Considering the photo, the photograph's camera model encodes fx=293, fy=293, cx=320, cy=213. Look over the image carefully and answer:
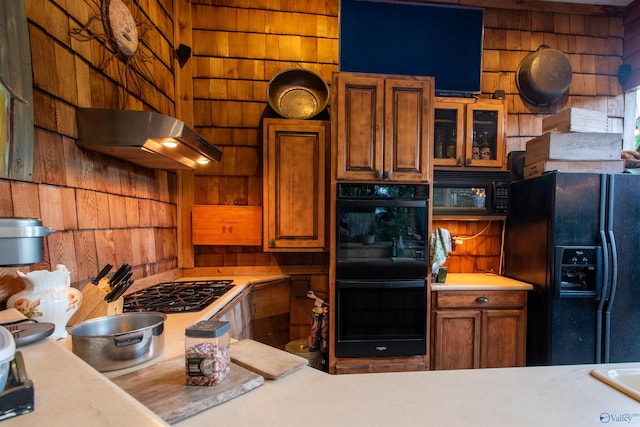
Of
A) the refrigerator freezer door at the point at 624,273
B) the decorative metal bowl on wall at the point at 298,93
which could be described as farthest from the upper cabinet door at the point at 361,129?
the refrigerator freezer door at the point at 624,273

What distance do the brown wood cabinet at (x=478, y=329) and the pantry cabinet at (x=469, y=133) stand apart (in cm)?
104

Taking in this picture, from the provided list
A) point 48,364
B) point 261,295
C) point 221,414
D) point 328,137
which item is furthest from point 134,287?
point 328,137

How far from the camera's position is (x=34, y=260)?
2.65 feet

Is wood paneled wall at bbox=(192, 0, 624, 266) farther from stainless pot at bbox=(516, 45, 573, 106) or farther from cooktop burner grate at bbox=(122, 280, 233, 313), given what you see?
cooktop burner grate at bbox=(122, 280, 233, 313)

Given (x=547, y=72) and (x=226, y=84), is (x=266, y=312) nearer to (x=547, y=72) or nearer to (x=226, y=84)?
(x=226, y=84)

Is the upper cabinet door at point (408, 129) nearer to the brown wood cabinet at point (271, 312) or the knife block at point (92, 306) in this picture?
the brown wood cabinet at point (271, 312)

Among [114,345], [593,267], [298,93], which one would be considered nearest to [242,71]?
[298,93]

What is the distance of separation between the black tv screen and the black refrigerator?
1151 millimetres

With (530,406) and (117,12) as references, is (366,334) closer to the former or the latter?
(530,406)

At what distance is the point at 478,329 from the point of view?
83.9 inches

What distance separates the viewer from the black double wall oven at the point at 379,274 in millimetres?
2037

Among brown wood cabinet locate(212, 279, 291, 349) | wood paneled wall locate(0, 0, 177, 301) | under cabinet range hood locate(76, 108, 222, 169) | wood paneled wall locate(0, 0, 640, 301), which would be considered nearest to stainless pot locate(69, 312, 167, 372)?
wood paneled wall locate(0, 0, 177, 301)

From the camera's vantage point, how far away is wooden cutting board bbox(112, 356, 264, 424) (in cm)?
62

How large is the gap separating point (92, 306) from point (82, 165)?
660 millimetres
